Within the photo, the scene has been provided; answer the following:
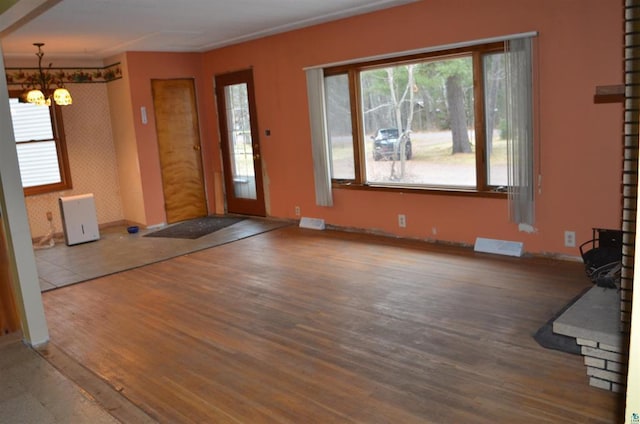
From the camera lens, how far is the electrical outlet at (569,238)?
186 inches

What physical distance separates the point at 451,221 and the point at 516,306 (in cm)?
180

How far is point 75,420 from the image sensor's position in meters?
2.79

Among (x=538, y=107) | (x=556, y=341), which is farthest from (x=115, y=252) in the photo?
(x=556, y=341)

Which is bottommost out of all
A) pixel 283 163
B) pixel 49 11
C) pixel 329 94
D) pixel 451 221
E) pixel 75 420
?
pixel 75 420

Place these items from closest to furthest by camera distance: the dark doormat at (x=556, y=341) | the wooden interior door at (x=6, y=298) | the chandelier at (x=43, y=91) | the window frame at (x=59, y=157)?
1. the dark doormat at (x=556, y=341)
2. the wooden interior door at (x=6, y=298)
3. the chandelier at (x=43, y=91)
4. the window frame at (x=59, y=157)

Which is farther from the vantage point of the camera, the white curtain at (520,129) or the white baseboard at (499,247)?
the white baseboard at (499,247)

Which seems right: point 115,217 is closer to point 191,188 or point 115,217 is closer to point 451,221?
point 191,188

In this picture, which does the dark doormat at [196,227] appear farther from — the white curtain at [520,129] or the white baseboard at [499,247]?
the white curtain at [520,129]

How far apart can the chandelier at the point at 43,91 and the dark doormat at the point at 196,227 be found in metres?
1.96

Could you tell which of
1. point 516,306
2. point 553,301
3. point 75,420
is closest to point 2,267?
point 75,420

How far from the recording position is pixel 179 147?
7824 mm

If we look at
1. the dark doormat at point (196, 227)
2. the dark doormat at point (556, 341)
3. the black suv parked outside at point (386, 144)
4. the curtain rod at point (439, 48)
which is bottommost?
the dark doormat at point (556, 341)

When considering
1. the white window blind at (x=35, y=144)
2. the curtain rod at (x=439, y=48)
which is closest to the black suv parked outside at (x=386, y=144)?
the curtain rod at (x=439, y=48)

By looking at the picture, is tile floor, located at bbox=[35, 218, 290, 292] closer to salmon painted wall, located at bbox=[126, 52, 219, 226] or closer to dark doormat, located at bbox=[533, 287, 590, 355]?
salmon painted wall, located at bbox=[126, 52, 219, 226]
